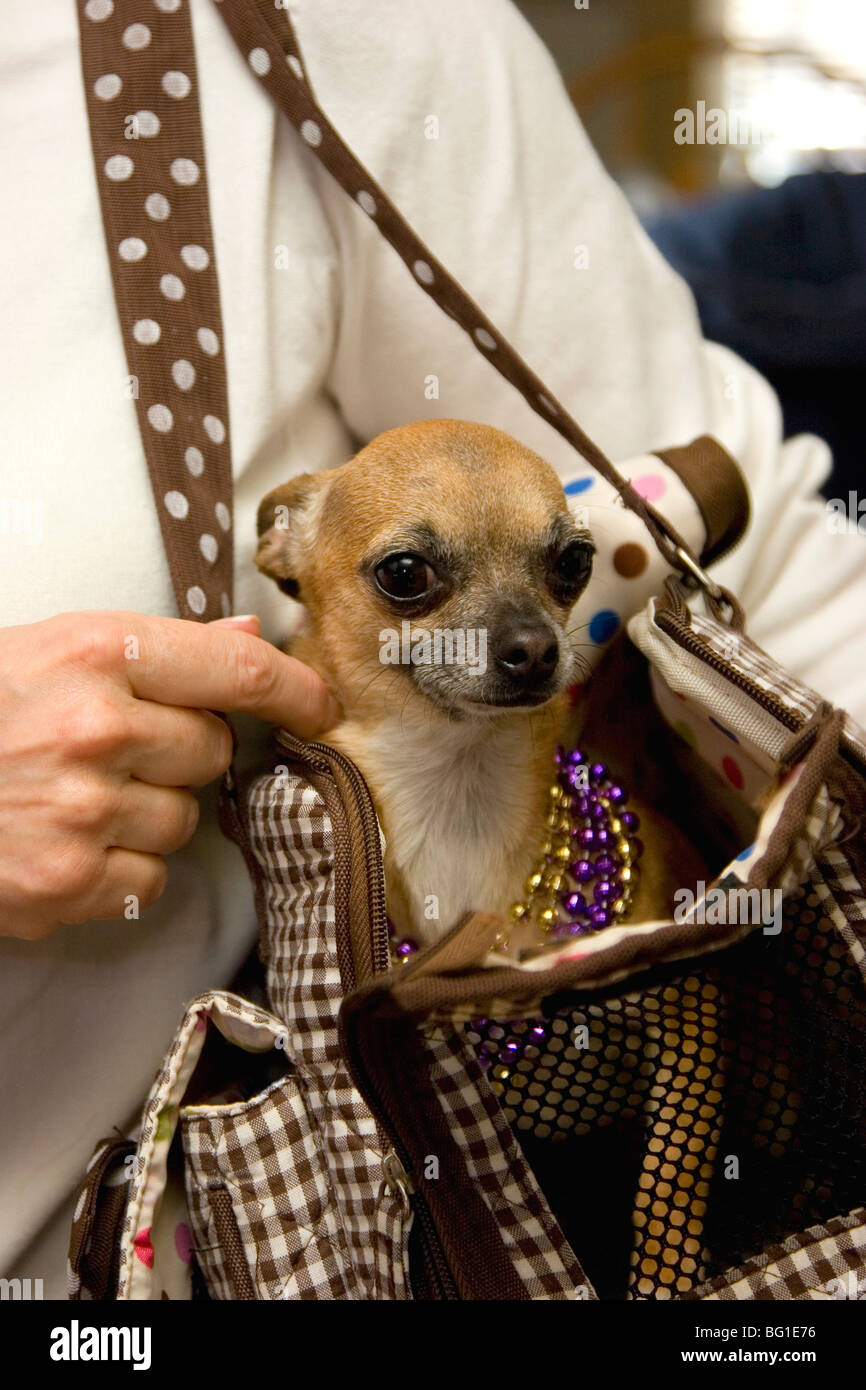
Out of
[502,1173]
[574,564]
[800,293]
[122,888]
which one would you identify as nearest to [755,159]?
[800,293]

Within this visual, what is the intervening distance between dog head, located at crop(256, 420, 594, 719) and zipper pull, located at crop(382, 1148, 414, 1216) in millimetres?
462

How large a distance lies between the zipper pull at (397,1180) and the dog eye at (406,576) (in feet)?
1.87

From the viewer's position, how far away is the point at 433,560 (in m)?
1.11

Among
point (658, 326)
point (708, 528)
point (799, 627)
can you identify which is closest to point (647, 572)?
point (708, 528)

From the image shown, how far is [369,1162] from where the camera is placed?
78cm

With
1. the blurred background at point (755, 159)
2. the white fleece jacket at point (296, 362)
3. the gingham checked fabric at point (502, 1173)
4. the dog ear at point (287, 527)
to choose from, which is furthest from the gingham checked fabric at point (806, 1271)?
the blurred background at point (755, 159)

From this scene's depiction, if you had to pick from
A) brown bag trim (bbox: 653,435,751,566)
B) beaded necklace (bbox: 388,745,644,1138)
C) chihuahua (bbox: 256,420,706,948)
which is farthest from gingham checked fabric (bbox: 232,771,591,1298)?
brown bag trim (bbox: 653,435,751,566)

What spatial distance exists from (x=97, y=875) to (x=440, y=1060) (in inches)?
13.2

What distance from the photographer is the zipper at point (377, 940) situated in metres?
0.74

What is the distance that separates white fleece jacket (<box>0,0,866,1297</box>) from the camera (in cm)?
96

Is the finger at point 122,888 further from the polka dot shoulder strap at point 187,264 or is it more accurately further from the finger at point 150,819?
the polka dot shoulder strap at point 187,264

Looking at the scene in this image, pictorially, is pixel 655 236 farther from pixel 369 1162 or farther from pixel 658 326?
pixel 369 1162

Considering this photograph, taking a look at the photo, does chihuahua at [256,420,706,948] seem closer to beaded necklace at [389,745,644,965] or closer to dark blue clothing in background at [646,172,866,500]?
beaded necklace at [389,745,644,965]

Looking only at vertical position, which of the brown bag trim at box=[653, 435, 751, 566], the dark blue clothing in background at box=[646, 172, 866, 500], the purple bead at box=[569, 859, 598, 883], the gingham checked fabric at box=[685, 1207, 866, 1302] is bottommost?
the gingham checked fabric at box=[685, 1207, 866, 1302]
